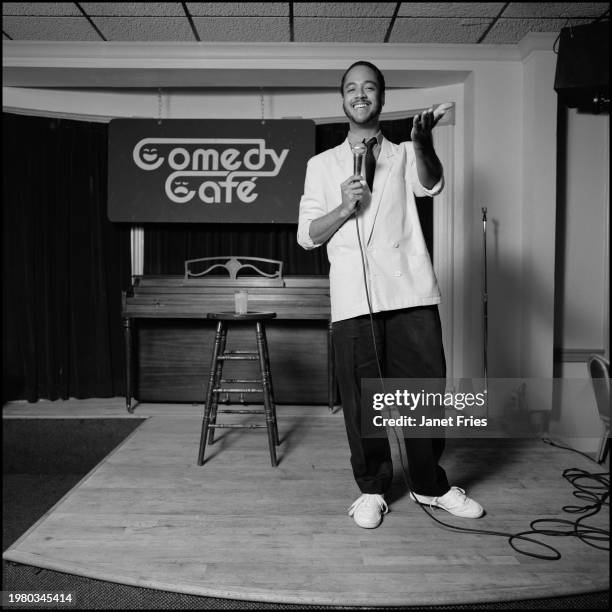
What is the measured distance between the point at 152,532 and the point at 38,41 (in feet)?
10.9

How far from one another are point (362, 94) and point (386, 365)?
97cm

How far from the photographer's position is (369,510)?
1.92 m

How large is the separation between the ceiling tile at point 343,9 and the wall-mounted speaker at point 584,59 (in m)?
1.07

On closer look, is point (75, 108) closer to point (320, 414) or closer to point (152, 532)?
point (320, 414)

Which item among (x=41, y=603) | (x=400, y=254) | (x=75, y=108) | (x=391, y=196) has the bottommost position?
(x=41, y=603)

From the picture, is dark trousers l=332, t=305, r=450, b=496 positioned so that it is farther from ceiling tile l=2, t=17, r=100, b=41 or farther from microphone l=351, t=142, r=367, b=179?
ceiling tile l=2, t=17, r=100, b=41

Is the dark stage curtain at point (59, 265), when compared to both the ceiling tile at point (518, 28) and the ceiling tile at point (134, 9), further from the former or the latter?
the ceiling tile at point (518, 28)

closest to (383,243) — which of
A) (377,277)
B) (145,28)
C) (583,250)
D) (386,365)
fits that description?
(377,277)

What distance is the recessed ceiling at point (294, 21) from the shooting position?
123 inches

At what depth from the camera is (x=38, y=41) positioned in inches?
140

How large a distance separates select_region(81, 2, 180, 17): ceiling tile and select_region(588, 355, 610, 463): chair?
294 centimetres

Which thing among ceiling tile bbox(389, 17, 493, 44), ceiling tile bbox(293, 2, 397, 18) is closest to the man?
ceiling tile bbox(293, 2, 397, 18)

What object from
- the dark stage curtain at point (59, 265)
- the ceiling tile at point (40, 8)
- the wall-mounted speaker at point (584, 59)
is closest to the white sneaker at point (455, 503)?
the wall-mounted speaker at point (584, 59)

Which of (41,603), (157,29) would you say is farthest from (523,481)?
(157,29)
